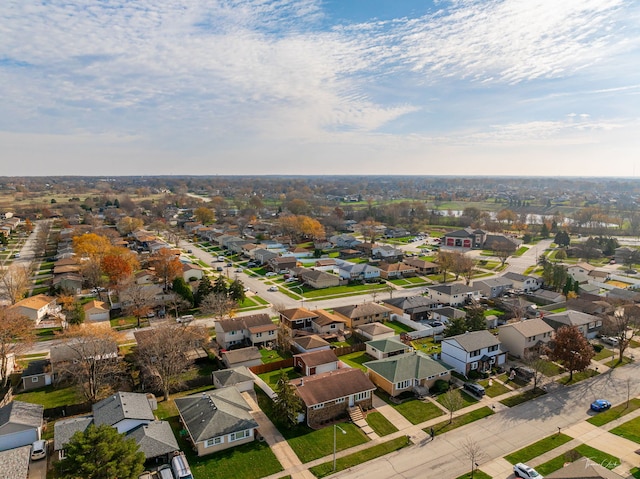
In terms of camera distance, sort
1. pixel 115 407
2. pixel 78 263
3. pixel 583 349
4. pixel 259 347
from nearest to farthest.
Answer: pixel 115 407, pixel 583 349, pixel 259 347, pixel 78 263

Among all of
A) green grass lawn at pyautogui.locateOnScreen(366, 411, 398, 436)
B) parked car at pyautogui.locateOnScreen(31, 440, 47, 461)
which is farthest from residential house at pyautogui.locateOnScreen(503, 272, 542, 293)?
parked car at pyautogui.locateOnScreen(31, 440, 47, 461)

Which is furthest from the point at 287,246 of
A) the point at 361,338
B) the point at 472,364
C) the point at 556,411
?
the point at 556,411

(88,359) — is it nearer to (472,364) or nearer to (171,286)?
(171,286)

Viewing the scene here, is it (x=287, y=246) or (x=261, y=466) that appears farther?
(x=287, y=246)

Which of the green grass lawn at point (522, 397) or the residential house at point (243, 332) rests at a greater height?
the residential house at point (243, 332)

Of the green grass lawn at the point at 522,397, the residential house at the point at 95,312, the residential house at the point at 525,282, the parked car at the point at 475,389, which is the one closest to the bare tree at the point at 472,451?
the parked car at the point at 475,389

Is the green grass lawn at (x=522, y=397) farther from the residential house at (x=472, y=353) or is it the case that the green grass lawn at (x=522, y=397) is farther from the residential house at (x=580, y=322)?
the residential house at (x=580, y=322)
